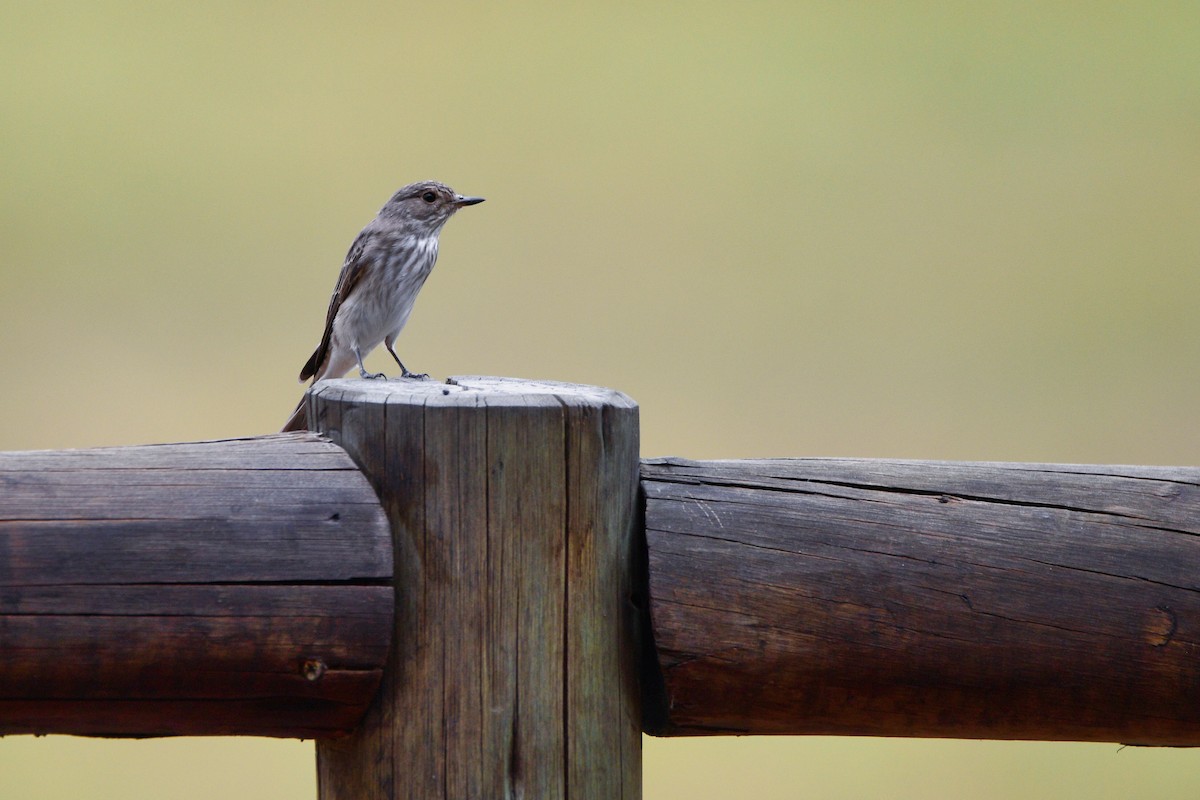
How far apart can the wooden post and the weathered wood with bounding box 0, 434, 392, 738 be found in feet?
0.19

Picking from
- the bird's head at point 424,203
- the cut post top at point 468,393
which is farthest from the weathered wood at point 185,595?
the bird's head at point 424,203

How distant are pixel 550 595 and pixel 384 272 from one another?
2857 mm

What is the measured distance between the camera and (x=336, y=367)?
434cm

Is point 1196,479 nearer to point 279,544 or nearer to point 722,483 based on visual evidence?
point 722,483

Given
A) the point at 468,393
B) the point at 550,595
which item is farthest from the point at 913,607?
the point at 468,393

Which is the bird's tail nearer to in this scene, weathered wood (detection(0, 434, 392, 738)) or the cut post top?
the cut post top

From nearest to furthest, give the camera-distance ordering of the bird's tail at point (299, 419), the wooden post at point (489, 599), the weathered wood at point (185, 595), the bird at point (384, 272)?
the weathered wood at point (185, 595) < the wooden post at point (489, 599) < the bird's tail at point (299, 419) < the bird at point (384, 272)

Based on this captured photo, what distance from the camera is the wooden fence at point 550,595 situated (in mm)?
1420

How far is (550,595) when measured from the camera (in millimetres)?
1550

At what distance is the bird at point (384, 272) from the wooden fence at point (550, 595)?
2.54 metres

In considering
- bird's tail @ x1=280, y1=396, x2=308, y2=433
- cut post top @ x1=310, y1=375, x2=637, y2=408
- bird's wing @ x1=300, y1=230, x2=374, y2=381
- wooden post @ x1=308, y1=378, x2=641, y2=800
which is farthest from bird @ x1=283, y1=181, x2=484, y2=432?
wooden post @ x1=308, y1=378, x2=641, y2=800

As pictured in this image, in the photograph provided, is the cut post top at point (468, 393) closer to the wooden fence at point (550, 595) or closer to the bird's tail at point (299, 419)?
the wooden fence at point (550, 595)

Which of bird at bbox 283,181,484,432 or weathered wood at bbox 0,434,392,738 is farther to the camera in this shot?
bird at bbox 283,181,484,432

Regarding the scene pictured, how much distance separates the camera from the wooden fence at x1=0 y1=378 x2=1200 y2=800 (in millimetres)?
1420
